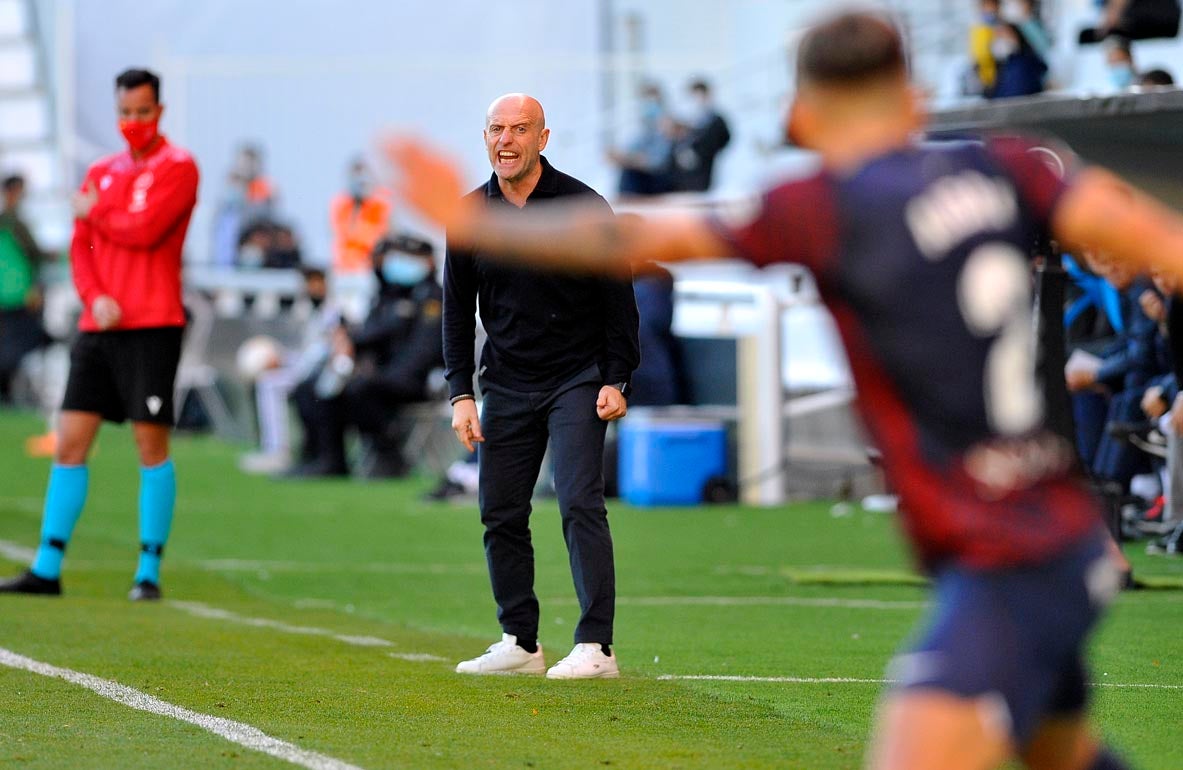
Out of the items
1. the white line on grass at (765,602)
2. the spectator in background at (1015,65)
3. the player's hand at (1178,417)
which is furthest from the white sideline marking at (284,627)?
the spectator in background at (1015,65)

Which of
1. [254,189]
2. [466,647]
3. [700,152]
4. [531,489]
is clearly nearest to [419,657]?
[466,647]

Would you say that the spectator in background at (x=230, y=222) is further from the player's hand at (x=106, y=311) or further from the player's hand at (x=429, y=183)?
the player's hand at (x=429, y=183)

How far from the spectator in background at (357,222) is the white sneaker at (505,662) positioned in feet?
56.8

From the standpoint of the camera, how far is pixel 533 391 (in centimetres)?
704

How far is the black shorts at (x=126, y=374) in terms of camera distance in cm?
930

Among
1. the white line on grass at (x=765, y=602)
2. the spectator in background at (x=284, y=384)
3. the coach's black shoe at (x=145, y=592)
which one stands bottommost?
the spectator in background at (x=284, y=384)

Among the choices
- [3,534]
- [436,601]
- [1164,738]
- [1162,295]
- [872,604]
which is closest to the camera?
[1164,738]

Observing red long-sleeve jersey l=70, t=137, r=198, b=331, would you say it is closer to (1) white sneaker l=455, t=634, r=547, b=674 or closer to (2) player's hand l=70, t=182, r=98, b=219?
(2) player's hand l=70, t=182, r=98, b=219

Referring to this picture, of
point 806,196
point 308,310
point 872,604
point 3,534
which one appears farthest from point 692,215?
point 308,310

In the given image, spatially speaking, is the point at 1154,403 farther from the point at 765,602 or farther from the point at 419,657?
the point at 419,657

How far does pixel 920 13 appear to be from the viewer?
24797 millimetres

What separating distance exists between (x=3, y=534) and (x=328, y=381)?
598 cm

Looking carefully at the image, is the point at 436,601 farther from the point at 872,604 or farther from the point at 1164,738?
the point at 1164,738

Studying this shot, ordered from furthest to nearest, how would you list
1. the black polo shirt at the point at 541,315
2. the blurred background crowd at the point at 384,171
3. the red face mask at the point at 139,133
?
the blurred background crowd at the point at 384,171, the red face mask at the point at 139,133, the black polo shirt at the point at 541,315
